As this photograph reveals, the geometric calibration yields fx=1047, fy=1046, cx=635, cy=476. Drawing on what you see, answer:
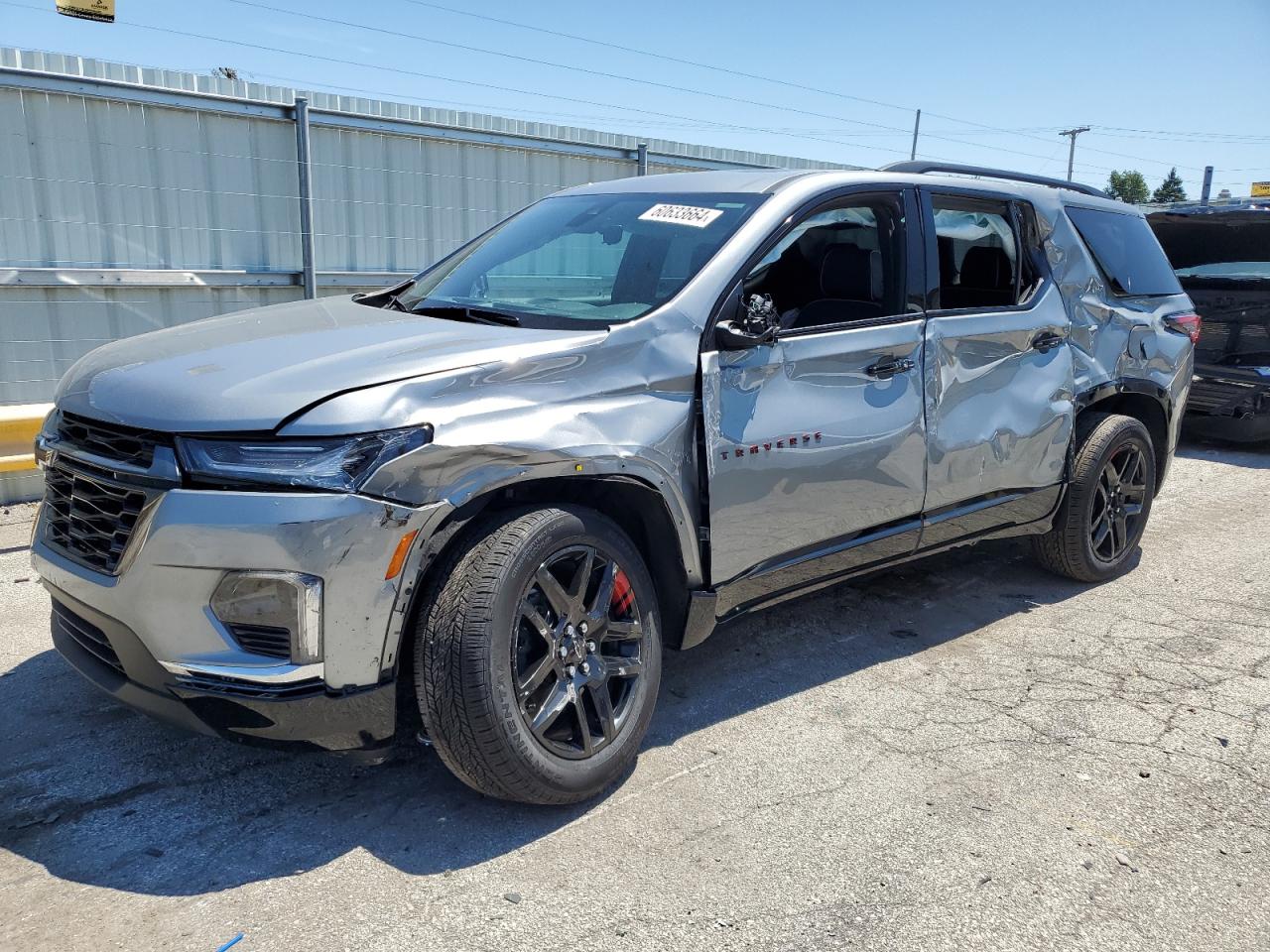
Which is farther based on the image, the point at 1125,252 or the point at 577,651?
the point at 1125,252

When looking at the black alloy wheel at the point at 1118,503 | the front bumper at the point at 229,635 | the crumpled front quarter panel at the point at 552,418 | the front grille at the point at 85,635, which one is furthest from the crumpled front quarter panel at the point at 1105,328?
the front grille at the point at 85,635

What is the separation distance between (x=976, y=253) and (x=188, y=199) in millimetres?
5565

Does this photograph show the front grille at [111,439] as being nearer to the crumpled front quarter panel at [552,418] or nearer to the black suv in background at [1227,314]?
the crumpled front quarter panel at [552,418]

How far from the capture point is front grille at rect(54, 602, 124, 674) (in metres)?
2.91

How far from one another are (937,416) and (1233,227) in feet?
19.9

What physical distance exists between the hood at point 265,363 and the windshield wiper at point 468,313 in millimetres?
95

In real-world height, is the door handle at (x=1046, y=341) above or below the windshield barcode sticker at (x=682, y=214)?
below

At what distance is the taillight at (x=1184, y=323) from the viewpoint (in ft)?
18.1

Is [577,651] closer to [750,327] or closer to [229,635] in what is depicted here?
[229,635]

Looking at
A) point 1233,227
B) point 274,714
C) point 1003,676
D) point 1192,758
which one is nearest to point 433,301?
point 274,714

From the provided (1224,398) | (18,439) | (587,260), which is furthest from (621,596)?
(1224,398)

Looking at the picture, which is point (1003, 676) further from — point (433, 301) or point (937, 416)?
point (433, 301)

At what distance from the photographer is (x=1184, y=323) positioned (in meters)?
5.61

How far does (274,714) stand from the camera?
2680 mm
